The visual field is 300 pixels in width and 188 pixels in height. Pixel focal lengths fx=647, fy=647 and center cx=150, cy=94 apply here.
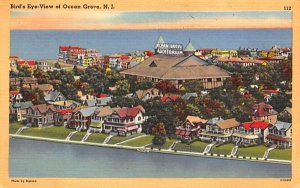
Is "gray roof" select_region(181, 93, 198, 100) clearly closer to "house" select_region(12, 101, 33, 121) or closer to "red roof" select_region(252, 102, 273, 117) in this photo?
"red roof" select_region(252, 102, 273, 117)

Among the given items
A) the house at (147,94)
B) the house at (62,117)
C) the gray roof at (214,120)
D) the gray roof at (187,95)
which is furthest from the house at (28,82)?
the gray roof at (214,120)

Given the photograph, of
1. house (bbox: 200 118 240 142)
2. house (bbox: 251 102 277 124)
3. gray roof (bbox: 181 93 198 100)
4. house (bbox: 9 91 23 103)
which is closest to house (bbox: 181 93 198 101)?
gray roof (bbox: 181 93 198 100)

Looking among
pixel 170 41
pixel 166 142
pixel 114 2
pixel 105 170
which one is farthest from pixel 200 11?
pixel 105 170

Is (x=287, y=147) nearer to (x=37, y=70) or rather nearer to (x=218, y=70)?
(x=218, y=70)

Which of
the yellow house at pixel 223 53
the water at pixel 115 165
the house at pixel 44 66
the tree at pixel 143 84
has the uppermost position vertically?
the yellow house at pixel 223 53

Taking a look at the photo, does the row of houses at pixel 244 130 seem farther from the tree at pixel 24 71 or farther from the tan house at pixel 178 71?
the tree at pixel 24 71

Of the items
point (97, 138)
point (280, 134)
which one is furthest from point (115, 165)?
point (280, 134)

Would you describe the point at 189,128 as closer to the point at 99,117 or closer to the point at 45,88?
the point at 99,117
